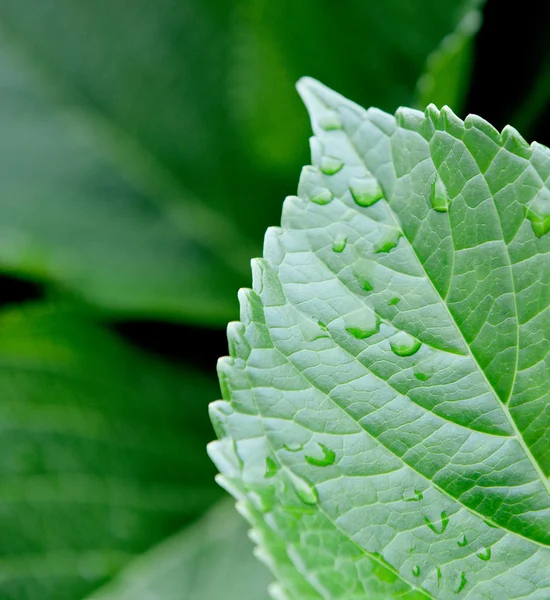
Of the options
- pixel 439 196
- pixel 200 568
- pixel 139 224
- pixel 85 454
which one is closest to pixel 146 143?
pixel 139 224

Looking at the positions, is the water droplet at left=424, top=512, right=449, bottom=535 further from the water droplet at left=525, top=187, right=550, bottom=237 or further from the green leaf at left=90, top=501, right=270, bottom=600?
the green leaf at left=90, top=501, right=270, bottom=600

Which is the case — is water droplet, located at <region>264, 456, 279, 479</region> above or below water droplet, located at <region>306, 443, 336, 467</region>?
above

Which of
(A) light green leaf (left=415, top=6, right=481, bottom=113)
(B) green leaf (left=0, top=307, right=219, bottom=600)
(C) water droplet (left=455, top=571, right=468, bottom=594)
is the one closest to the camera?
(C) water droplet (left=455, top=571, right=468, bottom=594)

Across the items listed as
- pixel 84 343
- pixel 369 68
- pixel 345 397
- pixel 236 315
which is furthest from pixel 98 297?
pixel 345 397

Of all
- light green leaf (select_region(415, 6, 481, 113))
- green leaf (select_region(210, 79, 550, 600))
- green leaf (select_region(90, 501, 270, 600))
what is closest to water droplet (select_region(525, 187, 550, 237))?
green leaf (select_region(210, 79, 550, 600))

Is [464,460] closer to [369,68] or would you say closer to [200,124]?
[369,68]

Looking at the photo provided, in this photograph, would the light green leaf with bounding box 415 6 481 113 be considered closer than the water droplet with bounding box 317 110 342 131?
No

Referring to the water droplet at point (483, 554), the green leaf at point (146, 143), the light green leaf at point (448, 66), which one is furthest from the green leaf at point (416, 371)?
the green leaf at point (146, 143)

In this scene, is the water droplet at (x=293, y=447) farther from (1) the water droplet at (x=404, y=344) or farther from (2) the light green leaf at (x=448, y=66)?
(2) the light green leaf at (x=448, y=66)
